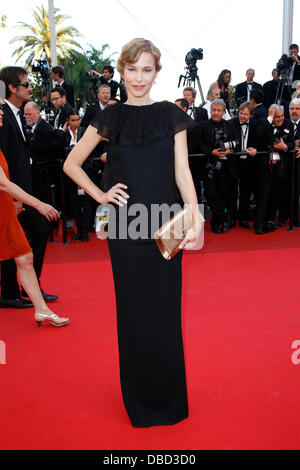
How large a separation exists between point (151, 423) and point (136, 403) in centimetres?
10

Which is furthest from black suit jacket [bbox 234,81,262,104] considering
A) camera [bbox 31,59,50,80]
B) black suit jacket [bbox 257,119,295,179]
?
camera [bbox 31,59,50,80]

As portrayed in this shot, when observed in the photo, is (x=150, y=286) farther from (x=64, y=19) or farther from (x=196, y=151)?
(x=64, y=19)

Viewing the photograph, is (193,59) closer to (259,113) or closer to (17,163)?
(259,113)

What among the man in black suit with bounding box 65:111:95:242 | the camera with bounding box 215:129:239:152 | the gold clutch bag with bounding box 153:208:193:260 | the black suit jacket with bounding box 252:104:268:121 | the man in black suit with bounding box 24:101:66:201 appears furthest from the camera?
the black suit jacket with bounding box 252:104:268:121

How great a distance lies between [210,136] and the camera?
20.5 ft

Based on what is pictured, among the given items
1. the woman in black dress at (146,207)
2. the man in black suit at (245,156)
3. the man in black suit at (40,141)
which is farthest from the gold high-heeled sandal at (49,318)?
the man in black suit at (245,156)

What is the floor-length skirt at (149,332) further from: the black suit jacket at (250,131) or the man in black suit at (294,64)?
the man in black suit at (294,64)

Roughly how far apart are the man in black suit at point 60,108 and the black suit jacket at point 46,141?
1.45 ft

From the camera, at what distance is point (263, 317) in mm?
3211

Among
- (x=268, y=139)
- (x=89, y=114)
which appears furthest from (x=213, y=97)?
(x=89, y=114)

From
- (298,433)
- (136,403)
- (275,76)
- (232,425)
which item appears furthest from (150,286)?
(275,76)

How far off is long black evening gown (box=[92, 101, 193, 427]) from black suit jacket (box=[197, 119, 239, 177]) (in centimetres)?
446

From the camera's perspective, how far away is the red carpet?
191cm

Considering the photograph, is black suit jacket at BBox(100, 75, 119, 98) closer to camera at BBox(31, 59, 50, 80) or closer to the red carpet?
camera at BBox(31, 59, 50, 80)
